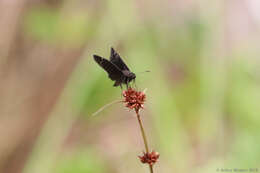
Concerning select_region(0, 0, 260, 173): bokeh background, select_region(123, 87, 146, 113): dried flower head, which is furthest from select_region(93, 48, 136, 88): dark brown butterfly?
select_region(0, 0, 260, 173): bokeh background

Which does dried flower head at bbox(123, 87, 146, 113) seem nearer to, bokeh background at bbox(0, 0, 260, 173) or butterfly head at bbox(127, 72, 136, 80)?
butterfly head at bbox(127, 72, 136, 80)

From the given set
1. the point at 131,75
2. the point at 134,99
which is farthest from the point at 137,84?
the point at 134,99

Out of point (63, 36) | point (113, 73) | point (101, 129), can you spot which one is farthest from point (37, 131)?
point (113, 73)

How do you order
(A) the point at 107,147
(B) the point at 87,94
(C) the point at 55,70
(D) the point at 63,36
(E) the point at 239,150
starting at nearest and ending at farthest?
(E) the point at 239,150 < (B) the point at 87,94 < (D) the point at 63,36 < (A) the point at 107,147 < (C) the point at 55,70

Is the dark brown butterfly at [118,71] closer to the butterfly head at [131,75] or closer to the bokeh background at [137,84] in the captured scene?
the butterfly head at [131,75]

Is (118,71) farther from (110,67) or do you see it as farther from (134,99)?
(134,99)

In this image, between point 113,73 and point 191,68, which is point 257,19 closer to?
point 191,68
